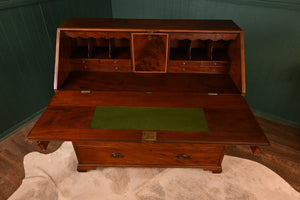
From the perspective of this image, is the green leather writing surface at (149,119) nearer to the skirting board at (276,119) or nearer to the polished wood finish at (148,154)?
the polished wood finish at (148,154)

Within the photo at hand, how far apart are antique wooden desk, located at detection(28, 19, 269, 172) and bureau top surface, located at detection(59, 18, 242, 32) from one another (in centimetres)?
1

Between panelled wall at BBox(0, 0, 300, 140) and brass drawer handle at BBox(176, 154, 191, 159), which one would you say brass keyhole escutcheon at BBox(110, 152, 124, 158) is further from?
panelled wall at BBox(0, 0, 300, 140)

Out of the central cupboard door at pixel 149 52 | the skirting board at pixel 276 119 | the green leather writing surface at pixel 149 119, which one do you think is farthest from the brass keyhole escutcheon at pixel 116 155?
the skirting board at pixel 276 119

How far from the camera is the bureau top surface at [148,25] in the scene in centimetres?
207

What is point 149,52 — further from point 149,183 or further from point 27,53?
point 27,53

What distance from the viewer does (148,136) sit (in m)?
1.62

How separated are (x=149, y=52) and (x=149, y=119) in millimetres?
799

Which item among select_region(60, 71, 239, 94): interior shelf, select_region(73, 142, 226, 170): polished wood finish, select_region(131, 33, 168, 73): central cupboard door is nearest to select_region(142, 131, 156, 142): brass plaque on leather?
select_region(73, 142, 226, 170): polished wood finish

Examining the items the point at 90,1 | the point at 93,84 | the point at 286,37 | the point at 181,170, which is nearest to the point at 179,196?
the point at 181,170

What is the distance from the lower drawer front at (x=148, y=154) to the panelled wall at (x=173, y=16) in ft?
4.38

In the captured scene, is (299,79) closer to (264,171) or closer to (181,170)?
(264,171)

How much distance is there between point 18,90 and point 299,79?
373cm

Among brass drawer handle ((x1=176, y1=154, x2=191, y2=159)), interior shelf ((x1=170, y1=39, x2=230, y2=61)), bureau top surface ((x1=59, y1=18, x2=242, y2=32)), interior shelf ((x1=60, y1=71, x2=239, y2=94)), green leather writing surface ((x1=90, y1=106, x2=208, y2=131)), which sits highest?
bureau top surface ((x1=59, y1=18, x2=242, y2=32))

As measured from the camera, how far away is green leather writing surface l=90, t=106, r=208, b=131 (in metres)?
1.71
